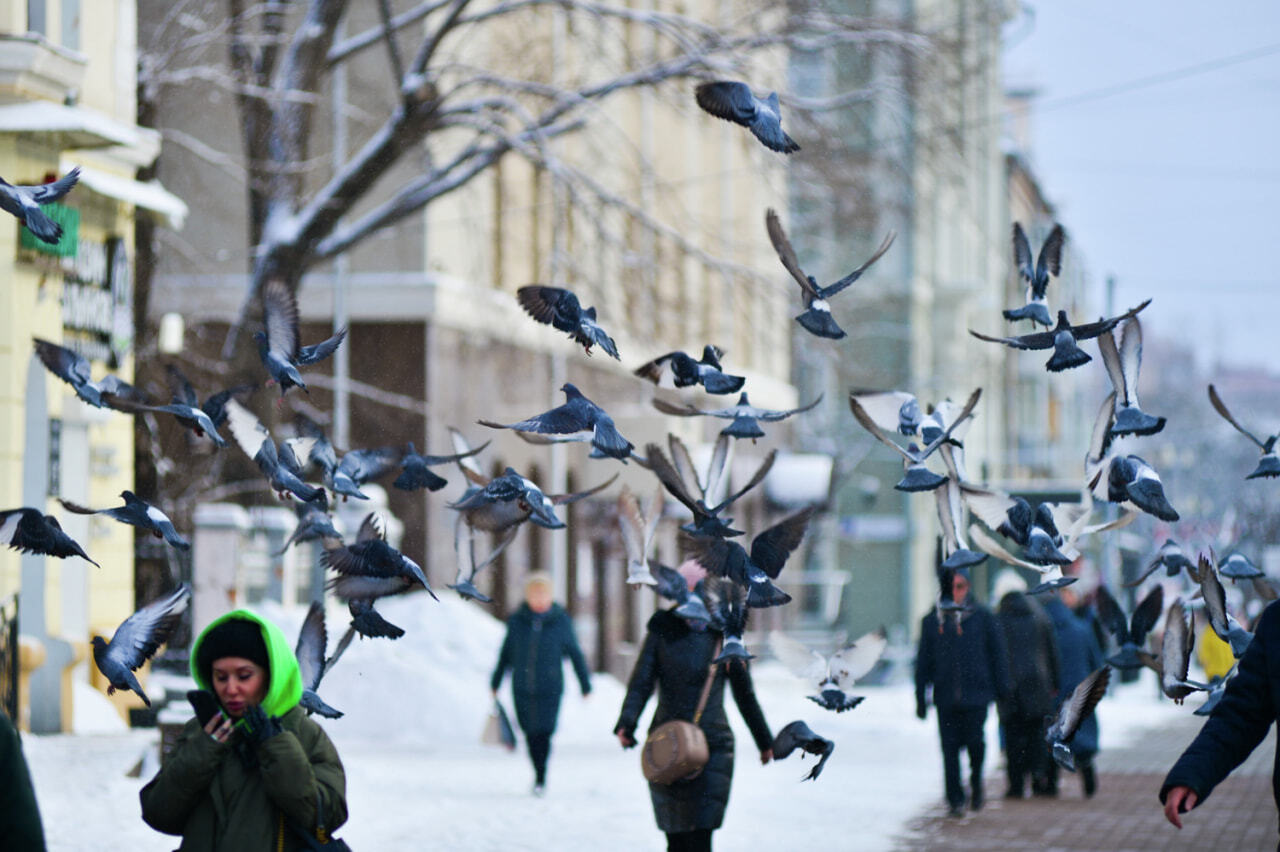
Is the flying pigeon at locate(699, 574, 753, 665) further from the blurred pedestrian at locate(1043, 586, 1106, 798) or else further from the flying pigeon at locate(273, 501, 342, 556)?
the blurred pedestrian at locate(1043, 586, 1106, 798)

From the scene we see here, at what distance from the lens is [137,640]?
681 cm

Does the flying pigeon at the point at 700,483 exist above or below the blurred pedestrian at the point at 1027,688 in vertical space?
above

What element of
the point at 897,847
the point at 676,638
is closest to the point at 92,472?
the point at 897,847

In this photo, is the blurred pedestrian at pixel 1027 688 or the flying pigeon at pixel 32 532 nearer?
the flying pigeon at pixel 32 532

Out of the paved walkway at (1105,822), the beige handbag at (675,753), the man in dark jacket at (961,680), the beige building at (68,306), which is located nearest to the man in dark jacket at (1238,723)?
the beige handbag at (675,753)

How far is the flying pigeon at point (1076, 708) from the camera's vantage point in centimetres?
707

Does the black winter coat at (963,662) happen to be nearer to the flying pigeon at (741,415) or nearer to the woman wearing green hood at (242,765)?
the flying pigeon at (741,415)

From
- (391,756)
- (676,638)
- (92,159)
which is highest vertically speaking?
(92,159)

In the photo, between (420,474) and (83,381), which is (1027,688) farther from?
(83,381)

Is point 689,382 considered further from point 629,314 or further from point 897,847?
point 629,314

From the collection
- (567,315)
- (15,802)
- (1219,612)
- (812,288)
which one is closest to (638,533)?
(567,315)

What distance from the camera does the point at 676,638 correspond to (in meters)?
8.65

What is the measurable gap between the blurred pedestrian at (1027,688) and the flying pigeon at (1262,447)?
551cm

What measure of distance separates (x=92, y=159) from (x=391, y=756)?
5.02 metres
